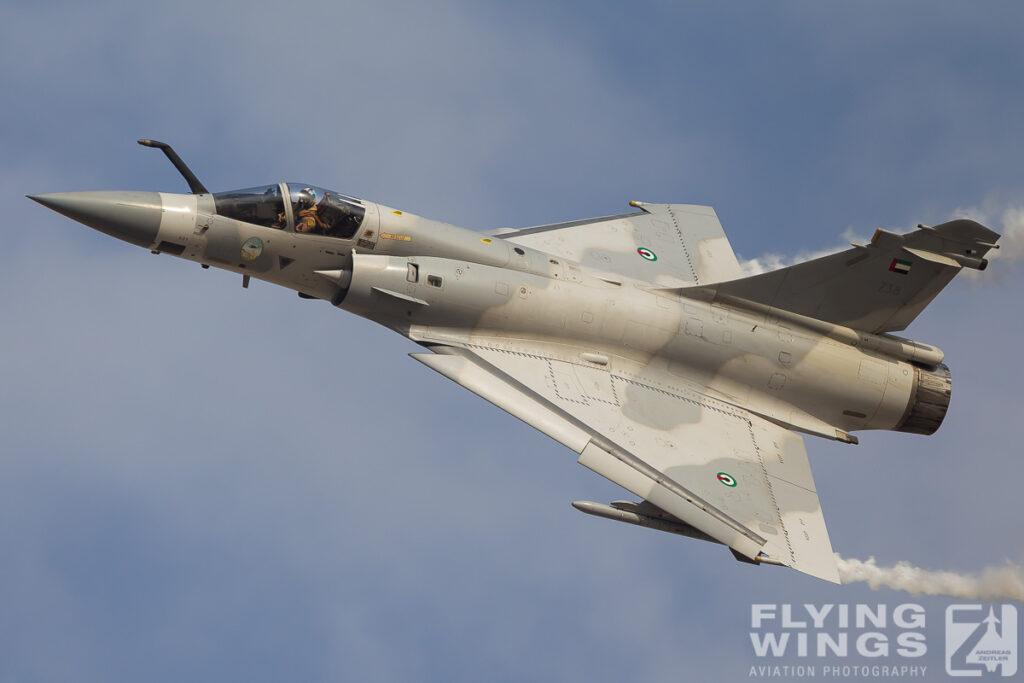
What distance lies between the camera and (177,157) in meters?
21.3

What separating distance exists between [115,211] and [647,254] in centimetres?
992

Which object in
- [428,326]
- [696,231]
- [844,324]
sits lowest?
[428,326]

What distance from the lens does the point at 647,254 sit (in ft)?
83.1

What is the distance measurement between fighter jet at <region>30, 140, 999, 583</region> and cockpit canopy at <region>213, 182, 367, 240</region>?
26 millimetres

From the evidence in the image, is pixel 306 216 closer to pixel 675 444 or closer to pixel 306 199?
pixel 306 199

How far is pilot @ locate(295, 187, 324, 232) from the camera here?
21.6 metres

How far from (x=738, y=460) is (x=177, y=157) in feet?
34.4

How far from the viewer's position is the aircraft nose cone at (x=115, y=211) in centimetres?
2061

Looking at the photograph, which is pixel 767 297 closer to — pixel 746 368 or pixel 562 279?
pixel 746 368

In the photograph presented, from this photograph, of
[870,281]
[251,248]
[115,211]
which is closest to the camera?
[115,211]

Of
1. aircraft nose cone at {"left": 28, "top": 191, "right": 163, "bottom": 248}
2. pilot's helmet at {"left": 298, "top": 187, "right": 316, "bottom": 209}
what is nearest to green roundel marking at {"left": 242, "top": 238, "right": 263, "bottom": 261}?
pilot's helmet at {"left": 298, "top": 187, "right": 316, "bottom": 209}

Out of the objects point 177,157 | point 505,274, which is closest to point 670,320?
point 505,274

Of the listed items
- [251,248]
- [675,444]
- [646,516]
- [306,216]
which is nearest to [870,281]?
[675,444]

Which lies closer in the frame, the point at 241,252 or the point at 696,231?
the point at 241,252
